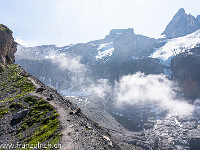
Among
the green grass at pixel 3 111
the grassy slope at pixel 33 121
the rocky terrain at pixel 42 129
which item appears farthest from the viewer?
the green grass at pixel 3 111

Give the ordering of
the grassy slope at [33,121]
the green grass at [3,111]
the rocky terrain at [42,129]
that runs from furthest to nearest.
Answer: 1. the green grass at [3,111]
2. the grassy slope at [33,121]
3. the rocky terrain at [42,129]

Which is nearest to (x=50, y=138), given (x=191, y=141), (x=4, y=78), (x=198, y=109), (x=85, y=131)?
(x=85, y=131)

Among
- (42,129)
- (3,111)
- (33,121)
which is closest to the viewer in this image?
(42,129)

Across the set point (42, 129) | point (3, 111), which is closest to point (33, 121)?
point (42, 129)

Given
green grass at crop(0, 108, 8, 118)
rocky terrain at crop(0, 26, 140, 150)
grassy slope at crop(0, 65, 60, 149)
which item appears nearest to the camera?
rocky terrain at crop(0, 26, 140, 150)

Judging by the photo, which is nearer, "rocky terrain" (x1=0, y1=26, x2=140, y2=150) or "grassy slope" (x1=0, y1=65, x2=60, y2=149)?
"rocky terrain" (x1=0, y1=26, x2=140, y2=150)

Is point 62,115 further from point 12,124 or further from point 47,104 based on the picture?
point 12,124

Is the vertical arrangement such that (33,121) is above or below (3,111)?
above

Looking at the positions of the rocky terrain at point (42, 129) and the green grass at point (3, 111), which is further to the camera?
the green grass at point (3, 111)

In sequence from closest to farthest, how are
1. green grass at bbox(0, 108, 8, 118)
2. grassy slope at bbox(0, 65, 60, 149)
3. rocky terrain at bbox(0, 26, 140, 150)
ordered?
1. rocky terrain at bbox(0, 26, 140, 150)
2. grassy slope at bbox(0, 65, 60, 149)
3. green grass at bbox(0, 108, 8, 118)

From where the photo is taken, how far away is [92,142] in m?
15.6

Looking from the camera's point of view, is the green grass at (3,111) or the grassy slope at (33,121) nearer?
the grassy slope at (33,121)

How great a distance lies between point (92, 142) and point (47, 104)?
46.1ft

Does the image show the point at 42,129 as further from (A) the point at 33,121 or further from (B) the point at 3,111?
(B) the point at 3,111
